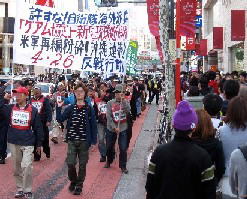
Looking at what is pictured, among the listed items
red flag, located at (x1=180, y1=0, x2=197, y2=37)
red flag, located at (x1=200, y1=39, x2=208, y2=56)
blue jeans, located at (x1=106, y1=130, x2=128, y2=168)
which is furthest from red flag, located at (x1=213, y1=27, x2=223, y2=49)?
blue jeans, located at (x1=106, y1=130, x2=128, y2=168)

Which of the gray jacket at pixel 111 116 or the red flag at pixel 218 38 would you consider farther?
the red flag at pixel 218 38

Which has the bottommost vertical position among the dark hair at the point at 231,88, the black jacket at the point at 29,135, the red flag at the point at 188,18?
the black jacket at the point at 29,135

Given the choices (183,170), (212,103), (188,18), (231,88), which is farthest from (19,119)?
(188,18)

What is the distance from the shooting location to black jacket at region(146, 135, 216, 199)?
161 inches

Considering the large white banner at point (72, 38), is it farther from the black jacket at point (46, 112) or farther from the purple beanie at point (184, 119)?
the purple beanie at point (184, 119)

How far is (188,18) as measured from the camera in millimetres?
17062

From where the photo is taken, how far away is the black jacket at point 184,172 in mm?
4098

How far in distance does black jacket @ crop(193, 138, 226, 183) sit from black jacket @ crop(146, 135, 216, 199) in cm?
77

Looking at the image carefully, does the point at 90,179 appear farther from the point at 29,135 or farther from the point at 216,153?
the point at 216,153

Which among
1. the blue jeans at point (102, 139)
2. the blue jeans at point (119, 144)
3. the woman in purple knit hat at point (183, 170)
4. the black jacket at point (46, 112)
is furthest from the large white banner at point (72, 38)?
the woman in purple knit hat at point (183, 170)

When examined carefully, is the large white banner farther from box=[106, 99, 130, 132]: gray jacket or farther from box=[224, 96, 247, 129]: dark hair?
box=[224, 96, 247, 129]: dark hair

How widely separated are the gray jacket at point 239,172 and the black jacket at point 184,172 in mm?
176

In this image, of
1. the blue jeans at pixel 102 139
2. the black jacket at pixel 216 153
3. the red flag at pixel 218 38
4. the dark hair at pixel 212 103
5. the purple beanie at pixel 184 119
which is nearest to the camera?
the purple beanie at pixel 184 119

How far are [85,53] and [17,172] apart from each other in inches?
136
